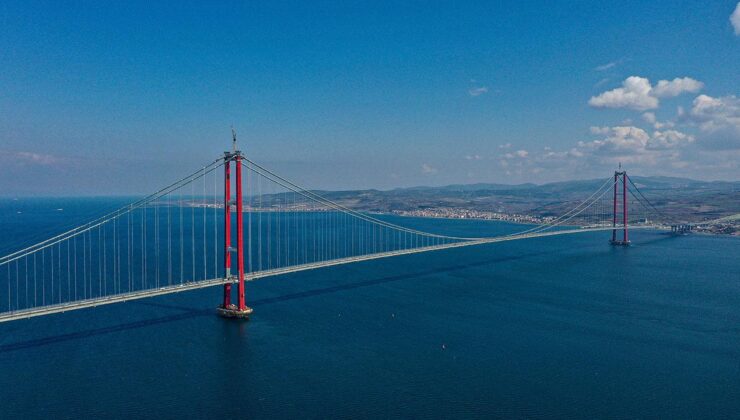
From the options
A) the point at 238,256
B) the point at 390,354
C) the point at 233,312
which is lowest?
the point at 390,354

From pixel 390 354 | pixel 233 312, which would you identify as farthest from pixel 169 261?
pixel 390 354

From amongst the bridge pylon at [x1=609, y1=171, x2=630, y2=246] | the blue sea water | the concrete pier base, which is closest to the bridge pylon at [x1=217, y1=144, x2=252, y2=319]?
the concrete pier base

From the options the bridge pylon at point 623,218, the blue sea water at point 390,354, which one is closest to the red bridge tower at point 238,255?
the blue sea water at point 390,354

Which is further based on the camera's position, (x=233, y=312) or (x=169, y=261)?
(x=169, y=261)

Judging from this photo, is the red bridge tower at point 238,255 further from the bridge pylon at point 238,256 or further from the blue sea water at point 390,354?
the blue sea water at point 390,354

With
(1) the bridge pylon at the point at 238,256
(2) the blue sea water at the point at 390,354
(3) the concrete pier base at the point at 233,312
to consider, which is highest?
(1) the bridge pylon at the point at 238,256

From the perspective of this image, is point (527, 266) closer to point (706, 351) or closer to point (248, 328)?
point (706, 351)

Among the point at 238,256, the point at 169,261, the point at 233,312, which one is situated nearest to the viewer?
the point at 238,256

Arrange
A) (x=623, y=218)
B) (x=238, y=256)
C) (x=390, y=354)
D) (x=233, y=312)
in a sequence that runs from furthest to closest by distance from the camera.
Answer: (x=623, y=218) → (x=233, y=312) → (x=238, y=256) → (x=390, y=354)

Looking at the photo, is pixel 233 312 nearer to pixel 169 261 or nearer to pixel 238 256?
pixel 238 256
